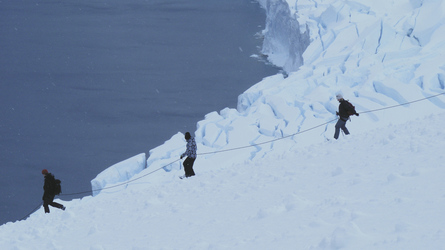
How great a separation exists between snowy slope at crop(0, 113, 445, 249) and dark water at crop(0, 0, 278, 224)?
994 cm

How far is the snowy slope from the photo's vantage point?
464 centimetres

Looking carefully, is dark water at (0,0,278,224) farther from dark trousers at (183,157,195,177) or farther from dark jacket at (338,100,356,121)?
dark jacket at (338,100,356,121)

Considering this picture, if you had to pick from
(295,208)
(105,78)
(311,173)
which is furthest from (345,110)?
(105,78)

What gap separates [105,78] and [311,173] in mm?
21334

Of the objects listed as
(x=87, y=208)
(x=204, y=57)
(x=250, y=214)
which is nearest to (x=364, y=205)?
(x=250, y=214)

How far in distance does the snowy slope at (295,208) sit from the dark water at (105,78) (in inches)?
391

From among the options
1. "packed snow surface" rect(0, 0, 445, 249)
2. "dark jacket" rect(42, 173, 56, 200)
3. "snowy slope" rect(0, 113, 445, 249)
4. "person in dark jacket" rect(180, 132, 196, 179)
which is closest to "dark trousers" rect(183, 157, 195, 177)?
"person in dark jacket" rect(180, 132, 196, 179)

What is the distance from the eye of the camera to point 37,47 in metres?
32.4

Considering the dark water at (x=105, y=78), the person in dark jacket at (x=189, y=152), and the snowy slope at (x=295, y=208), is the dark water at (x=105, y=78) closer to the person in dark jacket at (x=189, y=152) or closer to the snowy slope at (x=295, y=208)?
the person in dark jacket at (x=189, y=152)

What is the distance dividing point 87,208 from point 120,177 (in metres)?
4.90

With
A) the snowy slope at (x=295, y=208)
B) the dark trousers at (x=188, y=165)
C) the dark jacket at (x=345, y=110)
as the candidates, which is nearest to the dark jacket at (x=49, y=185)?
the snowy slope at (x=295, y=208)

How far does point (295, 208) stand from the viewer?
18.5 ft

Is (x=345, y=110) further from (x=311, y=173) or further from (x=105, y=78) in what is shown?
(x=105, y=78)

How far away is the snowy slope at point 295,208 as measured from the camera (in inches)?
183
